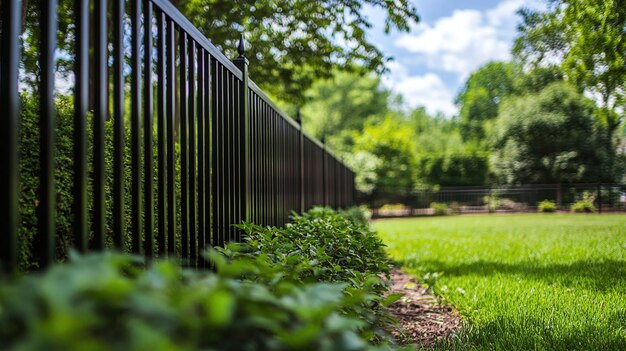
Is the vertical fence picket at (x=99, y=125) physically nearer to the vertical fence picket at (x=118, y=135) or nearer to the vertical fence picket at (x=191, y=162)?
the vertical fence picket at (x=118, y=135)

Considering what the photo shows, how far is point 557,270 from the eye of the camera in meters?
4.73

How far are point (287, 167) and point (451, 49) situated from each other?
36.0 metres

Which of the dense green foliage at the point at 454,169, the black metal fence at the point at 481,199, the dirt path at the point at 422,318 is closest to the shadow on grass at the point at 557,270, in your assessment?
the dirt path at the point at 422,318

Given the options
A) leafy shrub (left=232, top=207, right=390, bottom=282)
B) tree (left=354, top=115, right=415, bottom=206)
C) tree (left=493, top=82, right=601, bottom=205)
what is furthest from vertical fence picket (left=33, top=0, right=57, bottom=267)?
tree (left=354, top=115, right=415, bottom=206)

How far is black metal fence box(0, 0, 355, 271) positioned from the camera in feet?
4.11

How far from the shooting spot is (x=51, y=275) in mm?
732

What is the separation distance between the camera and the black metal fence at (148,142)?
4.11ft

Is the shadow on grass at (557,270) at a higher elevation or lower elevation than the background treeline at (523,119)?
lower

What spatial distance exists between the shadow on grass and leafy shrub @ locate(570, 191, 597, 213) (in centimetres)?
208

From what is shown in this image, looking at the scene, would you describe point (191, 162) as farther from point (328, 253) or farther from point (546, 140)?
point (546, 140)

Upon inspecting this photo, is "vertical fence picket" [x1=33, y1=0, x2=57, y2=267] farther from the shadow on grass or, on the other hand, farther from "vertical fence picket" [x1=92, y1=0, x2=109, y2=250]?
the shadow on grass

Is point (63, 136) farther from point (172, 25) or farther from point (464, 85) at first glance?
point (464, 85)

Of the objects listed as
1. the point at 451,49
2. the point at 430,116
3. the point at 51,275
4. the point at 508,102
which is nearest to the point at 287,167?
the point at 51,275

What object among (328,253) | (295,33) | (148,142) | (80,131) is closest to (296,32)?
(295,33)
